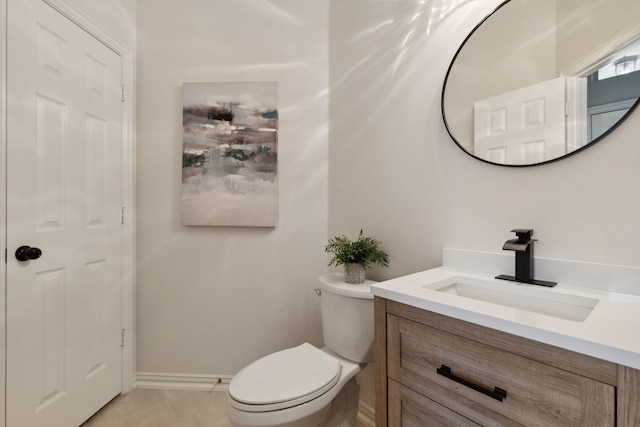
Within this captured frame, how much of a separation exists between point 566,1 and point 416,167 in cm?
74

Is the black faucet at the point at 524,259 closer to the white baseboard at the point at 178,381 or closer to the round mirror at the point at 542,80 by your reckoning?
the round mirror at the point at 542,80

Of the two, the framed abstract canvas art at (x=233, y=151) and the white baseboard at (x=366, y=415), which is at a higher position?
the framed abstract canvas art at (x=233, y=151)

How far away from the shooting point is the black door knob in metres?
1.24

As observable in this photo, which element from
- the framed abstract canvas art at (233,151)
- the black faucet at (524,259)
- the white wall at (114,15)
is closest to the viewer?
the black faucet at (524,259)

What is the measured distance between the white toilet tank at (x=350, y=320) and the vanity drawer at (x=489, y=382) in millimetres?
363

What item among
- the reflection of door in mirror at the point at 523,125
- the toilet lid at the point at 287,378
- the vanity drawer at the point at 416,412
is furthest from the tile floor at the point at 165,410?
the reflection of door in mirror at the point at 523,125

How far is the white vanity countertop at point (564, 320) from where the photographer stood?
57cm

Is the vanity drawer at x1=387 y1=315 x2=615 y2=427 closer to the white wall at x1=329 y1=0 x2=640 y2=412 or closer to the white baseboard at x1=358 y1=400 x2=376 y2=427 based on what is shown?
the white wall at x1=329 y1=0 x2=640 y2=412

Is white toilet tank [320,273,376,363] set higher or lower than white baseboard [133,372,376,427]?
higher

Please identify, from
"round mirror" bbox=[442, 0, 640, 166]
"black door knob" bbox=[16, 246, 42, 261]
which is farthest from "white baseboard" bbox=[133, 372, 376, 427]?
"round mirror" bbox=[442, 0, 640, 166]

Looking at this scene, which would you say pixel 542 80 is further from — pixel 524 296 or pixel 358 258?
pixel 358 258

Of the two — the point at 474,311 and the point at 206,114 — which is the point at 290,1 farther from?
the point at 474,311

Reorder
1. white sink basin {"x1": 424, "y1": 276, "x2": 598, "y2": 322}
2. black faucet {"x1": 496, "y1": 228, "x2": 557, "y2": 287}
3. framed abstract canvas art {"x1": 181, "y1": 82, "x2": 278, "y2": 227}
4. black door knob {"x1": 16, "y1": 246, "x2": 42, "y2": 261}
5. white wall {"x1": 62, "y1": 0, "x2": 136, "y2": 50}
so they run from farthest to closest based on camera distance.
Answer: framed abstract canvas art {"x1": 181, "y1": 82, "x2": 278, "y2": 227}
white wall {"x1": 62, "y1": 0, "x2": 136, "y2": 50}
black door knob {"x1": 16, "y1": 246, "x2": 42, "y2": 261}
black faucet {"x1": 496, "y1": 228, "x2": 557, "y2": 287}
white sink basin {"x1": 424, "y1": 276, "x2": 598, "y2": 322}

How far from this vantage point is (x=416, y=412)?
88 centimetres
